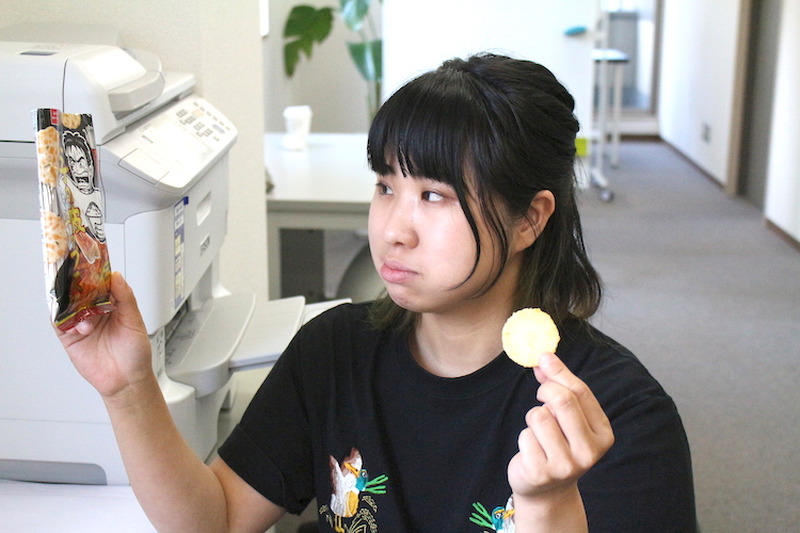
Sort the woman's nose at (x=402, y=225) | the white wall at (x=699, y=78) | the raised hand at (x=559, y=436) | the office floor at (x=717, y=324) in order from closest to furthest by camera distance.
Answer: the raised hand at (x=559, y=436)
the woman's nose at (x=402, y=225)
the office floor at (x=717, y=324)
the white wall at (x=699, y=78)

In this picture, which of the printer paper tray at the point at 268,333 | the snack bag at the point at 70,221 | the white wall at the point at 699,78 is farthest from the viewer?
the white wall at the point at 699,78

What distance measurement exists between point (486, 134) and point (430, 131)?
0.20ft

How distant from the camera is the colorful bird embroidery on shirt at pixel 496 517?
41.0 inches

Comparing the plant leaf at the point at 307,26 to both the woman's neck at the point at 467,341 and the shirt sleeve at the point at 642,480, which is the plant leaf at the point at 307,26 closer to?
the woman's neck at the point at 467,341

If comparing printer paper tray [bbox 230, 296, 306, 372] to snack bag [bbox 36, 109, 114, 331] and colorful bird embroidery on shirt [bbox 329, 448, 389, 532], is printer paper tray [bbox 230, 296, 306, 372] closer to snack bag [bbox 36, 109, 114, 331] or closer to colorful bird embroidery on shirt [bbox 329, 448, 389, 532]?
colorful bird embroidery on shirt [bbox 329, 448, 389, 532]

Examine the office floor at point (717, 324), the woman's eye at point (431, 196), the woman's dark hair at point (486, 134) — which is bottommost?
the office floor at point (717, 324)

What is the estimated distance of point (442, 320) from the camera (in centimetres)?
114

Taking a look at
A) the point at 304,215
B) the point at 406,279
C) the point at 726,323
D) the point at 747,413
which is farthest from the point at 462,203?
the point at 726,323

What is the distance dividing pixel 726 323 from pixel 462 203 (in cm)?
325

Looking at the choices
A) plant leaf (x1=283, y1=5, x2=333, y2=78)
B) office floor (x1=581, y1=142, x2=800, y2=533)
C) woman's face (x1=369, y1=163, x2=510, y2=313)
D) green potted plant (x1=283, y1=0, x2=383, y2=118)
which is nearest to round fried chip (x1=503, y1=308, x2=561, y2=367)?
woman's face (x1=369, y1=163, x2=510, y2=313)

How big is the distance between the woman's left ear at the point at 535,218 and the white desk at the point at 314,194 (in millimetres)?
1289

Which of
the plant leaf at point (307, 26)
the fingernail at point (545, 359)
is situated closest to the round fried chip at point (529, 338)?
the fingernail at point (545, 359)

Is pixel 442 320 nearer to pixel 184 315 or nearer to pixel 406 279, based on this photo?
pixel 406 279

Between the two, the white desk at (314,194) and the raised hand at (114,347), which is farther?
the white desk at (314,194)
